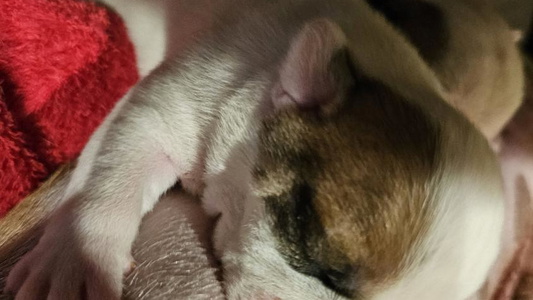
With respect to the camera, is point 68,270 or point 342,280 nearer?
point 342,280

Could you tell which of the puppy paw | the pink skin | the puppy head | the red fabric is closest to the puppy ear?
the puppy head

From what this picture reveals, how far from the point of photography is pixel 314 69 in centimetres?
88

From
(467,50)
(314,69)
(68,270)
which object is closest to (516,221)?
(467,50)

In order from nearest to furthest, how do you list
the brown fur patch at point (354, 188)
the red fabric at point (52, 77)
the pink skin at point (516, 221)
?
1. the brown fur patch at point (354, 188)
2. the red fabric at point (52, 77)
3. the pink skin at point (516, 221)

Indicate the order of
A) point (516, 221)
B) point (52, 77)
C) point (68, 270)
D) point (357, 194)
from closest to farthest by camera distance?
point (357, 194), point (68, 270), point (52, 77), point (516, 221)

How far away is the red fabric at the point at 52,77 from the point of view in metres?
1.16

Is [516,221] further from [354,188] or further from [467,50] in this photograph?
[354,188]

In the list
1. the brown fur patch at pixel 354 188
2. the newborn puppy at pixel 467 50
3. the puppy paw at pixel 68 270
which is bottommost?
the puppy paw at pixel 68 270

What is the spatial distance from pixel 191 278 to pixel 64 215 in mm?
227

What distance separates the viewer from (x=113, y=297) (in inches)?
35.3

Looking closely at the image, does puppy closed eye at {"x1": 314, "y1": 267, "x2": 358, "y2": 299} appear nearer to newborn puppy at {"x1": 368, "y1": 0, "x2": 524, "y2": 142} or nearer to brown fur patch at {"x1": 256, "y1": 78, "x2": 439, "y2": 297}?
brown fur patch at {"x1": 256, "y1": 78, "x2": 439, "y2": 297}

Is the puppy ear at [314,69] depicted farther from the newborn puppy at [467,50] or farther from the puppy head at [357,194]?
the newborn puppy at [467,50]

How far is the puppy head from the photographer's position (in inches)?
30.7

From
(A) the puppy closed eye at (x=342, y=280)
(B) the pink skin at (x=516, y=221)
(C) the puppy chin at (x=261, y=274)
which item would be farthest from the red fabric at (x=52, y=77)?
(B) the pink skin at (x=516, y=221)
